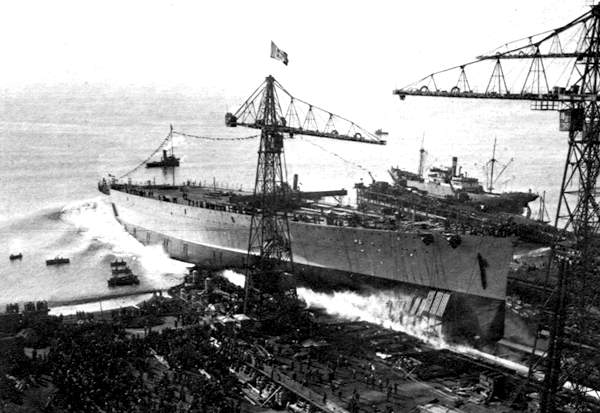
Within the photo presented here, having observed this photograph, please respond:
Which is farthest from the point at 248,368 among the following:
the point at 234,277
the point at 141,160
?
the point at 141,160

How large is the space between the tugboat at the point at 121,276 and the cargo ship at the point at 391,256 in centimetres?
571

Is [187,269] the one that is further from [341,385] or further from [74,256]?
[341,385]

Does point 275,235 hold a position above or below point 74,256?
above

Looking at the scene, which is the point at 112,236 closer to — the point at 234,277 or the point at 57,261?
the point at 57,261

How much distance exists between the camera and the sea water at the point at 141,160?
1813 inches

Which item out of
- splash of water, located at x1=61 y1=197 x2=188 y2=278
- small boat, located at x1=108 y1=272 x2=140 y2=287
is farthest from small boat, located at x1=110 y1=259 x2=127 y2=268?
small boat, located at x1=108 y1=272 x2=140 y2=287

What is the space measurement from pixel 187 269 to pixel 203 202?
534cm

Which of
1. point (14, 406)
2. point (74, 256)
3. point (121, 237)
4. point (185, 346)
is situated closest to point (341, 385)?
point (185, 346)

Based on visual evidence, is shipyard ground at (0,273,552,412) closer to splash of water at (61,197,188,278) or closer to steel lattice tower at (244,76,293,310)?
steel lattice tower at (244,76,293,310)

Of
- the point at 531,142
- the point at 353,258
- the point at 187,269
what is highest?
the point at 531,142

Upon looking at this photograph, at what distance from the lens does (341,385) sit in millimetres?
22047

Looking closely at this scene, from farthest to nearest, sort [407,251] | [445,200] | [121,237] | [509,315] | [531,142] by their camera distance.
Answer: [531,142] → [121,237] → [445,200] → [407,251] → [509,315]

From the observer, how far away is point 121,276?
40.7m

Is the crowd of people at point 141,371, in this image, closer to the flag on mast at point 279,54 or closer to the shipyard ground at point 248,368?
the shipyard ground at point 248,368
